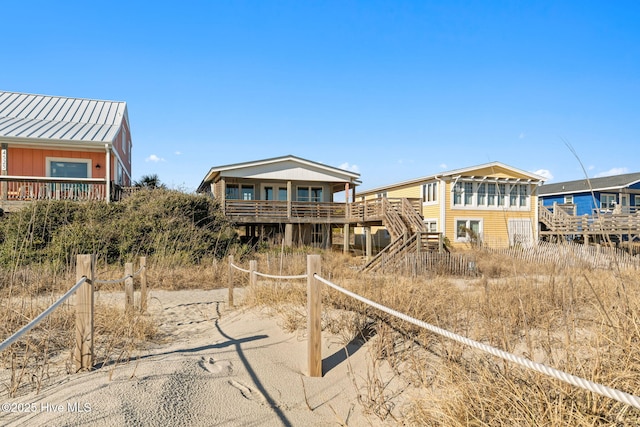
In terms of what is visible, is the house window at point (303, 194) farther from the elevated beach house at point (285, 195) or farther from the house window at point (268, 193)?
the house window at point (268, 193)

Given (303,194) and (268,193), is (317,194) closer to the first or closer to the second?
(303,194)

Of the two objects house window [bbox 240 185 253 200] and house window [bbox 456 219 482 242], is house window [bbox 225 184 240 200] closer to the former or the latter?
house window [bbox 240 185 253 200]

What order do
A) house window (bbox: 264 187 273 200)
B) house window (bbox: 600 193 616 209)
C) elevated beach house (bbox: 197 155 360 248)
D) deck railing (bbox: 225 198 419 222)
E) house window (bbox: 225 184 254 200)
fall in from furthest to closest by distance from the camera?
1. house window (bbox: 600 193 616 209)
2. house window (bbox: 264 187 273 200)
3. house window (bbox: 225 184 254 200)
4. elevated beach house (bbox: 197 155 360 248)
5. deck railing (bbox: 225 198 419 222)

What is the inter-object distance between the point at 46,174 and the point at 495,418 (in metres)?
20.5

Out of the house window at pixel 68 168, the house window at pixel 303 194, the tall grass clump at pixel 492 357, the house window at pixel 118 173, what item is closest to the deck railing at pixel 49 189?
the house window at pixel 68 168

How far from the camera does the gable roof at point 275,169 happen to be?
23094mm

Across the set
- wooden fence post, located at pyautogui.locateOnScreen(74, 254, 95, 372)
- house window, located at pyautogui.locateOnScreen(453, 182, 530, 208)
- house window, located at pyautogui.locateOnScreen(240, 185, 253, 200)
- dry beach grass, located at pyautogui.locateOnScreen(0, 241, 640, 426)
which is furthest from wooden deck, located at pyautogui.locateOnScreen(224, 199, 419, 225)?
wooden fence post, located at pyautogui.locateOnScreen(74, 254, 95, 372)

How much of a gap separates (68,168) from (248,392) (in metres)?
18.7

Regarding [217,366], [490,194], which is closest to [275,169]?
[490,194]

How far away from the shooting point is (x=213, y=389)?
3.61 m

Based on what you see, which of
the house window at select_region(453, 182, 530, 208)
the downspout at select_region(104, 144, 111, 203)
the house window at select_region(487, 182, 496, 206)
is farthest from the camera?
the house window at select_region(487, 182, 496, 206)

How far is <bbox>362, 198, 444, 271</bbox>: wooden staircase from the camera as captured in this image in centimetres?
1590

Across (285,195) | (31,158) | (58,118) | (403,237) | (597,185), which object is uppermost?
(58,118)

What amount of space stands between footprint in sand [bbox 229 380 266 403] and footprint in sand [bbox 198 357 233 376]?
230 mm
